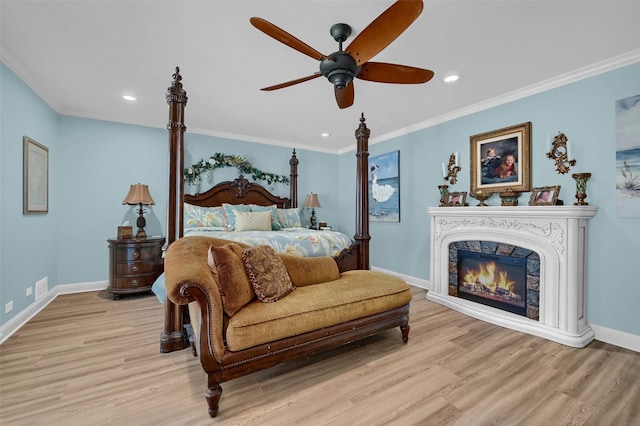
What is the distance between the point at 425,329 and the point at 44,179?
A: 4721 millimetres

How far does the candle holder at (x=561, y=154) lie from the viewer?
9.10ft

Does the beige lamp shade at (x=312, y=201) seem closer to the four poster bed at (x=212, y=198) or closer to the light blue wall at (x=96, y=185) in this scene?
the four poster bed at (x=212, y=198)

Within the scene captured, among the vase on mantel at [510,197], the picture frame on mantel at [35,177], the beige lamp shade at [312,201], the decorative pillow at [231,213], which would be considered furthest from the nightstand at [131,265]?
the vase on mantel at [510,197]

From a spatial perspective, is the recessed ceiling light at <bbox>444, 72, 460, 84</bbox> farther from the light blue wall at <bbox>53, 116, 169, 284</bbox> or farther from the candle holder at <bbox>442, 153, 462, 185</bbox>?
the light blue wall at <bbox>53, 116, 169, 284</bbox>

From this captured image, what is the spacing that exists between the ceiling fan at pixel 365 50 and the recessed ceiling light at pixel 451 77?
102 centimetres

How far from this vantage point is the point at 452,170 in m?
3.81

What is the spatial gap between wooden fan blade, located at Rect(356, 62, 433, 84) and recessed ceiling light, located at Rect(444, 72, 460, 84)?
40.0 inches

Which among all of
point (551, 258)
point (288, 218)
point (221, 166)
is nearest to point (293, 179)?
point (288, 218)

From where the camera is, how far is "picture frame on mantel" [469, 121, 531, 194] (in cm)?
308

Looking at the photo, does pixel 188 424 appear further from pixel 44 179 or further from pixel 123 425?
pixel 44 179

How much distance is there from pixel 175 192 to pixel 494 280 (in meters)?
3.56

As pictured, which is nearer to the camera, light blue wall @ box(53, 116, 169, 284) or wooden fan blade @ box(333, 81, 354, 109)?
wooden fan blade @ box(333, 81, 354, 109)

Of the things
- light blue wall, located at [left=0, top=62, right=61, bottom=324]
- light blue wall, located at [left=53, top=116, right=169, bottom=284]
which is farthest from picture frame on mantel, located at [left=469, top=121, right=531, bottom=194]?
light blue wall, located at [left=0, top=62, right=61, bottom=324]

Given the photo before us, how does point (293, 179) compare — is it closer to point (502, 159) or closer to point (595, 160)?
point (502, 159)
